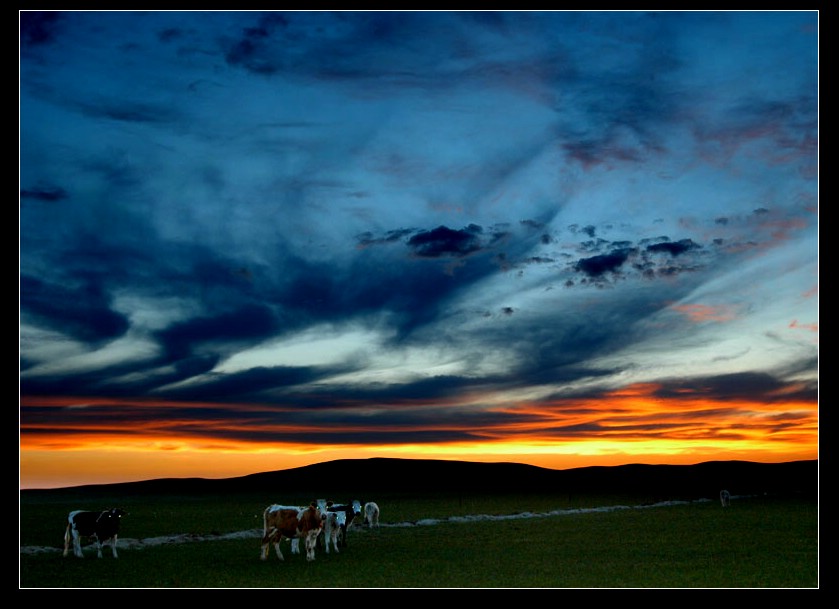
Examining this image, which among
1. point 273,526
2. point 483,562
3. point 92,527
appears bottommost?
point 483,562

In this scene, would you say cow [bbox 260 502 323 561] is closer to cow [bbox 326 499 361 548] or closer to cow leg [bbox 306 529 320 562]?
cow leg [bbox 306 529 320 562]

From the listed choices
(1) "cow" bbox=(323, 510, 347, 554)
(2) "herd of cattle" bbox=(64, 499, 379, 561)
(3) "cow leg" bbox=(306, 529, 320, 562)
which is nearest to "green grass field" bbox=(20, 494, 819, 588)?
(3) "cow leg" bbox=(306, 529, 320, 562)

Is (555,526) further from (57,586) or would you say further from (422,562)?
(57,586)

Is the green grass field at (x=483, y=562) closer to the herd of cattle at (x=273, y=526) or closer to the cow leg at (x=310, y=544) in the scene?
the cow leg at (x=310, y=544)

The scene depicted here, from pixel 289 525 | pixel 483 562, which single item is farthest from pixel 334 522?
pixel 483 562

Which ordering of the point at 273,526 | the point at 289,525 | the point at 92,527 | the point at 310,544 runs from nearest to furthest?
the point at 310,544
the point at 273,526
the point at 289,525
the point at 92,527

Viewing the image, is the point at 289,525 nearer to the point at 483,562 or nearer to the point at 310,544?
the point at 310,544

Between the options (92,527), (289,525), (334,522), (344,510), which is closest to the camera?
(289,525)

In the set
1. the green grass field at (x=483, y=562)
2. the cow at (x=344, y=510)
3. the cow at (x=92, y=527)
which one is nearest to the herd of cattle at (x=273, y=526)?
the cow at (x=92, y=527)

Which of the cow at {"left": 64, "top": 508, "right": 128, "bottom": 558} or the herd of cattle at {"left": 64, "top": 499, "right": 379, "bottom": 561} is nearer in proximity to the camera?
the herd of cattle at {"left": 64, "top": 499, "right": 379, "bottom": 561}
